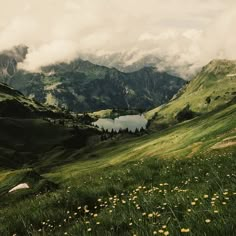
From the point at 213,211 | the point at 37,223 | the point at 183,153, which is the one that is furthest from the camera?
the point at 183,153

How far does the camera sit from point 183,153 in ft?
261

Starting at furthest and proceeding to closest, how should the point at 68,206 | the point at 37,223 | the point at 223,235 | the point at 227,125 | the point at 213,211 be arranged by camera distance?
the point at 227,125 → the point at 68,206 → the point at 37,223 → the point at 213,211 → the point at 223,235

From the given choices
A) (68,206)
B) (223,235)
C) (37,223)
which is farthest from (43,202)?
(223,235)

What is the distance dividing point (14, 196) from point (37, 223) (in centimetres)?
3102

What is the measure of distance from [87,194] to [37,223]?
281cm

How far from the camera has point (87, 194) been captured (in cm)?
1470

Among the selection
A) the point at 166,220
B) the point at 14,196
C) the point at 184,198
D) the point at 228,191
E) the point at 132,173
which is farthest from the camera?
the point at 14,196

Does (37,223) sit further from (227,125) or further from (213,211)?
(227,125)

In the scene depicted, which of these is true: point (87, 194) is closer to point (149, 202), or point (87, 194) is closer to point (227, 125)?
point (149, 202)

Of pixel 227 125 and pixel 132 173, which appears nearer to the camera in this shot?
pixel 132 173

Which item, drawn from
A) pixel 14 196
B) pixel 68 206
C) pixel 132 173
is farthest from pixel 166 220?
pixel 14 196

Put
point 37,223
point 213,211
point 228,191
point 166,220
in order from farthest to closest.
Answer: point 37,223
point 228,191
point 166,220
point 213,211

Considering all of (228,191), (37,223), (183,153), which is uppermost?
(228,191)

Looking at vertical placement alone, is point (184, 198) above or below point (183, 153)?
above
